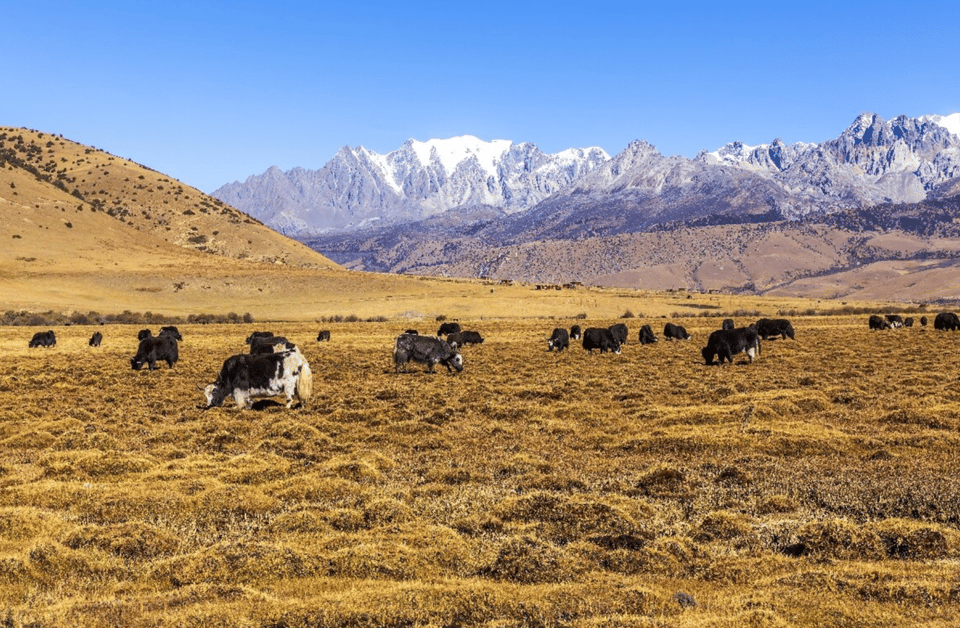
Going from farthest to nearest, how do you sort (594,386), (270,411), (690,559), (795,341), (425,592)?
(795,341) → (594,386) → (270,411) → (690,559) → (425,592)

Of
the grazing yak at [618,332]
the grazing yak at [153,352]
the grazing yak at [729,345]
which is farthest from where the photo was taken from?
the grazing yak at [618,332]

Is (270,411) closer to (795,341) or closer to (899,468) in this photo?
(899,468)

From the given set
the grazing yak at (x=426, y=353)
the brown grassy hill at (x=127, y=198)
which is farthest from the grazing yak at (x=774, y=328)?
the brown grassy hill at (x=127, y=198)

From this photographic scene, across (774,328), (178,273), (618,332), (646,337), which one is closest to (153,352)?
(618,332)

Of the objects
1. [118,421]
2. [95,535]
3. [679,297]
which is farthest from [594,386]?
[679,297]

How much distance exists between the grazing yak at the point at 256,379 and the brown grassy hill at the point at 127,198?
102m

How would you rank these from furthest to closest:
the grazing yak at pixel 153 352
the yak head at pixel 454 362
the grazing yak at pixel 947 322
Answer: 1. the grazing yak at pixel 947 322
2. the grazing yak at pixel 153 352
3. the yak head at pixel 454 362

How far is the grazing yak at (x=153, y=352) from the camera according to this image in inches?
1187

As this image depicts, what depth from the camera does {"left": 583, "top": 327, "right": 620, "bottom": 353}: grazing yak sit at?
125 ft

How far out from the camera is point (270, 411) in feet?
65.2

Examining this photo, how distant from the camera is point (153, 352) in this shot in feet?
99.2

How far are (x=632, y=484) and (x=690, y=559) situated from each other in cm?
356

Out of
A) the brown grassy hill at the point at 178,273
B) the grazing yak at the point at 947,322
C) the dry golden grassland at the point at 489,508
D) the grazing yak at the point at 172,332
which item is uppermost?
the brown grassy hill at the point at 178,273

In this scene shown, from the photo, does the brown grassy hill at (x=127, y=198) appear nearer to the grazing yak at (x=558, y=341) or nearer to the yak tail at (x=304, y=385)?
the grazing yak at (x=558, y=341)
